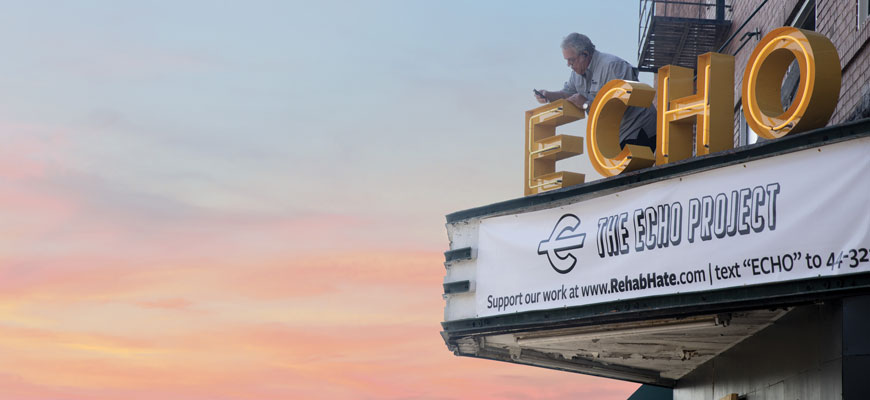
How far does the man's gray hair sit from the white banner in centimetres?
235

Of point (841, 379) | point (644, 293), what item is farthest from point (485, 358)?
point (841, 379)

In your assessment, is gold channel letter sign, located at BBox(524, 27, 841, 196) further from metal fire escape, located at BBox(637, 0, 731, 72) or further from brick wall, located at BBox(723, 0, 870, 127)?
metal fire escape, located at BBox(637, 0, 731, 72)

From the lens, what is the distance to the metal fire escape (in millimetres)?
18766

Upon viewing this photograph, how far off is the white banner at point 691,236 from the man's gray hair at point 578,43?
7.70 ft

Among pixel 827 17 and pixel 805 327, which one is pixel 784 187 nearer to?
pixel 805 327

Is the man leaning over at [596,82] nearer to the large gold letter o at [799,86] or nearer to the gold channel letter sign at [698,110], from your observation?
the gold channel letter sign at [698,110]

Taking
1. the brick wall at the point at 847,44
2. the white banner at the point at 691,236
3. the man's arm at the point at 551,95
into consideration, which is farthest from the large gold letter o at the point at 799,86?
the man's arm at the point at 551,95

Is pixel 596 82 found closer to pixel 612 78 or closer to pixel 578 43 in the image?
pixel 612 78

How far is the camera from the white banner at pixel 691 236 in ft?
30.8

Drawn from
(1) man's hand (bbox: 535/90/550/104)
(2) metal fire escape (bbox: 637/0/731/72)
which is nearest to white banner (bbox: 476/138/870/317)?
(1) man's hand (bbox: 535/90/550/104)

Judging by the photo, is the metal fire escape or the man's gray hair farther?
the metal fire escape

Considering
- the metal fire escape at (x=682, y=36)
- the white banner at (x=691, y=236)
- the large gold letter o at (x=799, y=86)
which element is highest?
the metal fire escape at (x=682, y=36)

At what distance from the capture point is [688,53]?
19.8m

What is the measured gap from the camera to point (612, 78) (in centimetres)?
1338
